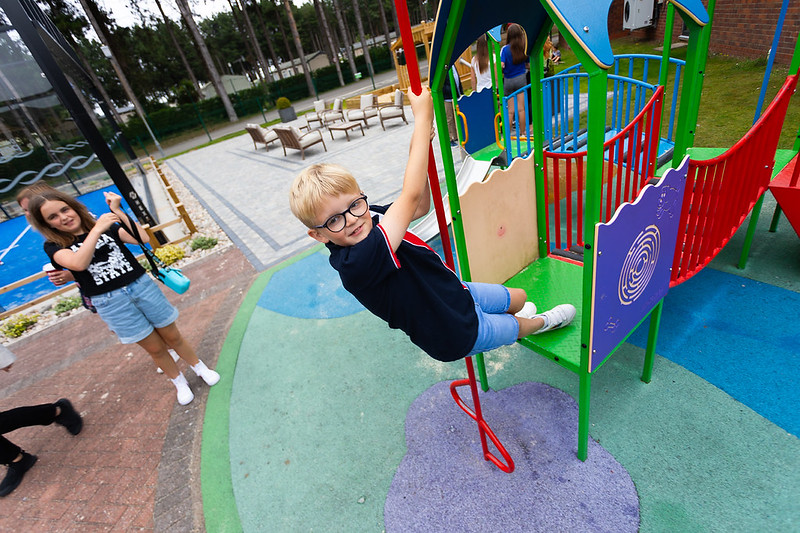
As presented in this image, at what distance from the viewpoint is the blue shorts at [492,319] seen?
6.11 feet

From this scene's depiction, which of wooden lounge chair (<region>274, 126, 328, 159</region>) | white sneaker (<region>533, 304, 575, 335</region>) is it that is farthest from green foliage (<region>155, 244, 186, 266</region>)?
white sneaker (<region>533, 304, 575, 335</region>)

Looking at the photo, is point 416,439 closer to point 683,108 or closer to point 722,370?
point 722,370

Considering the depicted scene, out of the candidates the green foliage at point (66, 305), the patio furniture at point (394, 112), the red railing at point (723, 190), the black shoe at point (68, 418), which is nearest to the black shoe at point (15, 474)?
the black shoe at point (68, 418)

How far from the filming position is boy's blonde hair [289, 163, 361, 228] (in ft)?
4.43

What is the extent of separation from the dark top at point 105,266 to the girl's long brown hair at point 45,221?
54 mm

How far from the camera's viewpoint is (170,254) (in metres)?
6.24

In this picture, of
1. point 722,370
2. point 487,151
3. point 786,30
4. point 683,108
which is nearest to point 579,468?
point 722,370

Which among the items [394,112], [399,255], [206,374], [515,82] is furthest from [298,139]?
[399,255]

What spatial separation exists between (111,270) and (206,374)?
1.22 m

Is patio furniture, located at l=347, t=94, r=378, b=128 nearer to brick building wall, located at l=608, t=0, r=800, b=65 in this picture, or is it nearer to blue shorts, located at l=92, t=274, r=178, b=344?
brick building wall, located at l=608, t=0, r=800, b=65

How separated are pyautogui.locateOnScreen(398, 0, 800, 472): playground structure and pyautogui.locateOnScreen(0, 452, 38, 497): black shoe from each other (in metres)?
3.42

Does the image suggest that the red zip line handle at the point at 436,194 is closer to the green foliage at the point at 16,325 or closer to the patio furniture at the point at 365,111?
the green foliage at the point at 16,325

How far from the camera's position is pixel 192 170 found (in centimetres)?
1422

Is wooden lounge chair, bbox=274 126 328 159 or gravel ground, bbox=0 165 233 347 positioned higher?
wooden lounge chair, bbox=274 126 328 159
